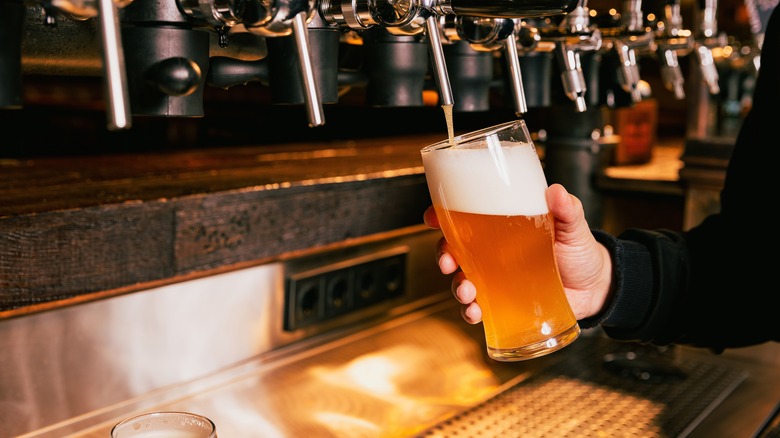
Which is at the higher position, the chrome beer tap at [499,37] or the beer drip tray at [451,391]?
the chrome beer tap at [499,37]

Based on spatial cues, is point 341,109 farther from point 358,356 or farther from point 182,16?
point 182,16

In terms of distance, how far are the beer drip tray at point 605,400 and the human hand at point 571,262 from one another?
182 millimetres

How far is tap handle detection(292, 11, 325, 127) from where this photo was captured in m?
0.66

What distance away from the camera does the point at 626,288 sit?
4.14 feet

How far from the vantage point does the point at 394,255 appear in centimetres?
172

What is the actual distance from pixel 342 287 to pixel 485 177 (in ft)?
2.45

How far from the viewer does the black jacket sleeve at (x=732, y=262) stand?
4.31 ft

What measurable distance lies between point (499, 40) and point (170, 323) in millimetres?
728

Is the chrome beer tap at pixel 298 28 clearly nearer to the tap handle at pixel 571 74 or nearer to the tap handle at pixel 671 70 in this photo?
the tap handle at pixel 571 74

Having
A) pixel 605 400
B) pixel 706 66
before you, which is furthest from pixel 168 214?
pixel 706 66

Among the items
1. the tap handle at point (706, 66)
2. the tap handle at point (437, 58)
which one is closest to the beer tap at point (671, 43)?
the tap handle at point (706, 66)

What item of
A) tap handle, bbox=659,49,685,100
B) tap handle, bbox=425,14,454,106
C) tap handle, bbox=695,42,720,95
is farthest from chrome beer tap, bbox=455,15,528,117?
tap handle, bbox=695,42,720,95

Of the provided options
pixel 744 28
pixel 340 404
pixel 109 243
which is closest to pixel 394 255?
pixel 340 404

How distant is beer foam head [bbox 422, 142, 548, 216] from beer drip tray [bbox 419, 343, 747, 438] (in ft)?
1.47
